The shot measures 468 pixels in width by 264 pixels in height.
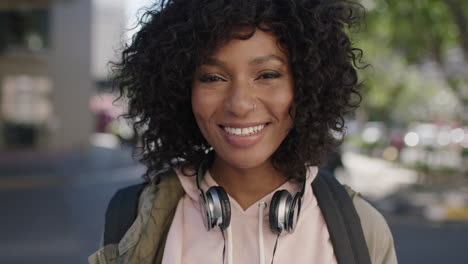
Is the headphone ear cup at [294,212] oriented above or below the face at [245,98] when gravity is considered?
below

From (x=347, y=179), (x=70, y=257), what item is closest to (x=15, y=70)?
(x=347, y=179)

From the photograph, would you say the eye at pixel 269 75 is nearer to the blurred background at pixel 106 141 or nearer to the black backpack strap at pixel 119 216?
the blurred background at pixel 106 141

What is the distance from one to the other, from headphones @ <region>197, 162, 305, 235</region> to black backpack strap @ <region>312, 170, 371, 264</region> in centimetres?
9

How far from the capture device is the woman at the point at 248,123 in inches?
62.8

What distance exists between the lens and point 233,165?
1700mm

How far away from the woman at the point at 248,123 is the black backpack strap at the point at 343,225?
0.01 meters

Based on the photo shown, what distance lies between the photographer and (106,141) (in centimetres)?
2855

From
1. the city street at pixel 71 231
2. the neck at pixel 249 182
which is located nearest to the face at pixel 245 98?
the neck at pixel 249 182

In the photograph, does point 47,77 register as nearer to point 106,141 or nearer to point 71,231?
point 106,141

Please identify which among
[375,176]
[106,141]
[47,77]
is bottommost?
[106,141]

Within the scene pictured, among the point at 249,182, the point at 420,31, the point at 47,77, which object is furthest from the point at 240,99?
the point at 47,77

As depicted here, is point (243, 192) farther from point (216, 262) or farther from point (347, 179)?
point (347, 179)

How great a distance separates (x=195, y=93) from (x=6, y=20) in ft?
66.3

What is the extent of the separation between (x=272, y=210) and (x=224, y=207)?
155 millimetres
